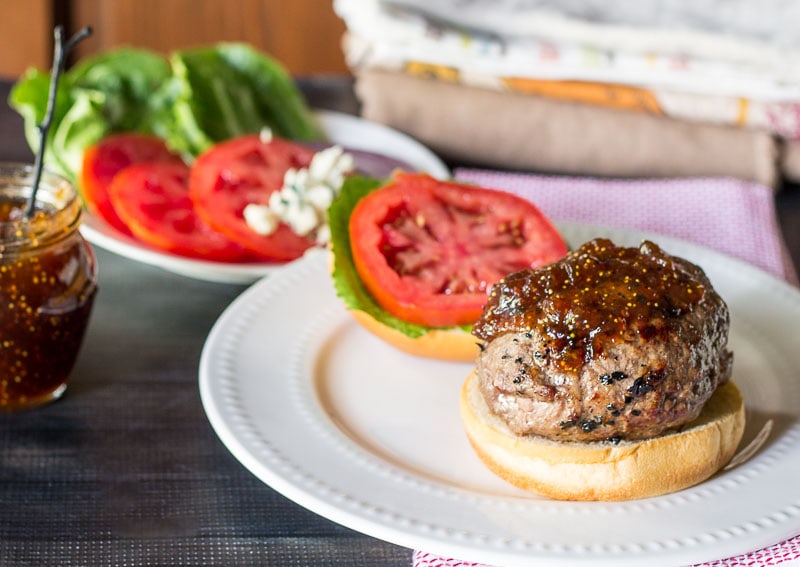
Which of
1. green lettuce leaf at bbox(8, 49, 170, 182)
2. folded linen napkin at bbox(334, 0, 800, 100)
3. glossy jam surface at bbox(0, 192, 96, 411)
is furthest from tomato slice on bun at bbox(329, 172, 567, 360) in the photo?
folded linen napkin at bbox(334, 0, 800, 100)

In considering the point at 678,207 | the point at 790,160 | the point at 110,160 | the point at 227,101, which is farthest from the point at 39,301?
the point at 790,160

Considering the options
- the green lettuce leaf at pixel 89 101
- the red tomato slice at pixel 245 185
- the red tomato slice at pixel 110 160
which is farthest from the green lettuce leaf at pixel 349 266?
the green lettuce leaf at pixel 89 101

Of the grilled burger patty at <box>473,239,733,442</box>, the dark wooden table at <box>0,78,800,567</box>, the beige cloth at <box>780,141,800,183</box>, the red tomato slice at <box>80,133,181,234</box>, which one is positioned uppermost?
the grilled burger patty at <box>473,239,733,442</box>

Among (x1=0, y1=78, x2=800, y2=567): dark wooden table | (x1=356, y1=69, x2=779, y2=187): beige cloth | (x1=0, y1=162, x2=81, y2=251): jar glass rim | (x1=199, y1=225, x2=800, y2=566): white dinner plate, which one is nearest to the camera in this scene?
(x1=199, y1=225, x2=800, y2=566): white dinner plate

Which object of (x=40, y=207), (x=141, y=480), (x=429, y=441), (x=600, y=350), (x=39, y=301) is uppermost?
(x=600, y=350)

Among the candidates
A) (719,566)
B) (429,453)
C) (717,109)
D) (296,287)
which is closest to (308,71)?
(717,109)

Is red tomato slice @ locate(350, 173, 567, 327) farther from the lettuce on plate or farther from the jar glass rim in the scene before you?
the lettuce on plate

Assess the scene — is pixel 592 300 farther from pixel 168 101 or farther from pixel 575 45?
pixel 168 101
